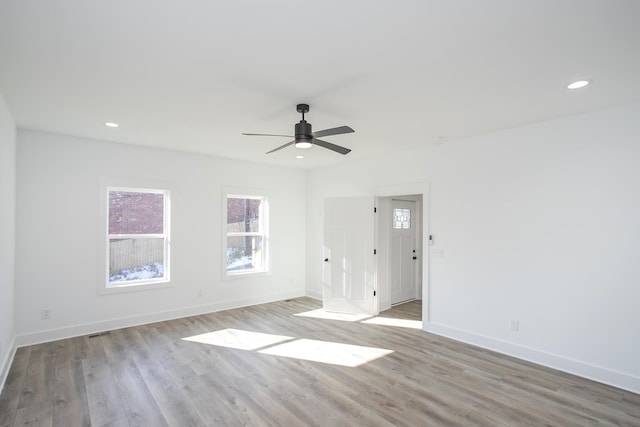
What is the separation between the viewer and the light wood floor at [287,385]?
2.59 metres

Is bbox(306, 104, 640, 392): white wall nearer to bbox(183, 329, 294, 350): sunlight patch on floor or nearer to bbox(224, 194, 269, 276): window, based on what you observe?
bbox(183, 329, 294, 350): sunlight patch on floor

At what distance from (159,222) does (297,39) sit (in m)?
4.17

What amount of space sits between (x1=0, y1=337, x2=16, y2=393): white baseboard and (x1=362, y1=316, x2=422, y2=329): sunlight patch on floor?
4.26 metres

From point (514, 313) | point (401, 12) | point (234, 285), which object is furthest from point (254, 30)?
point (234, 285)

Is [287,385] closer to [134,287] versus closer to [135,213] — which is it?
[134,287]

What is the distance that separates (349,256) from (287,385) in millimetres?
2851

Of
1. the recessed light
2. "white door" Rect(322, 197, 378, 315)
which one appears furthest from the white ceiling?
"white door" Rect(322, 197, 378, 315)

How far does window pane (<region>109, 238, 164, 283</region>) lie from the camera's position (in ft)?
15.5

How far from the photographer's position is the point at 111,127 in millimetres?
3910

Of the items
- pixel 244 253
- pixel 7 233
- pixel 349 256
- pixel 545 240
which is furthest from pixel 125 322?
pixel 545 240

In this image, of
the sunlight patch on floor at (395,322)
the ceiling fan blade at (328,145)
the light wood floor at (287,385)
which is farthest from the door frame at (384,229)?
the ceiling fan blade at (328,145)

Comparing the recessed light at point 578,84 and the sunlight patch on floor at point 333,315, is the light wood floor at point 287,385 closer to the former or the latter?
the sunlight patch on floor at point 333,315

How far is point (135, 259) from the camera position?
193 inches

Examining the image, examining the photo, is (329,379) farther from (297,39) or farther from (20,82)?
(20,82)
